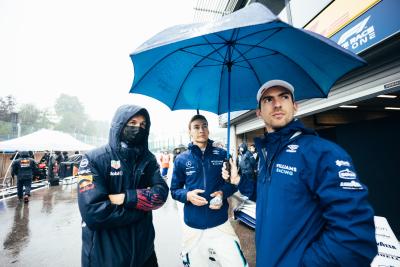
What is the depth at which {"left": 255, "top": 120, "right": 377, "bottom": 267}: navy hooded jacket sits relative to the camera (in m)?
0.99

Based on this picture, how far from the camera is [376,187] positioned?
15.0 feet

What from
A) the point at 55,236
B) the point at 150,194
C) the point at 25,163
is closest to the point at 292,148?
the point at 150,194

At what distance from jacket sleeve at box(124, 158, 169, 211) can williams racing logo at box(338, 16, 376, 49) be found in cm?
326

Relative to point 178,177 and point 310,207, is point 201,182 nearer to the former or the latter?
point 178,177

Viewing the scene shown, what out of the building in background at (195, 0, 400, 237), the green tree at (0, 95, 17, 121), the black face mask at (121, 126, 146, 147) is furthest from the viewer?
the green tree at (0, 95, 17, 121)

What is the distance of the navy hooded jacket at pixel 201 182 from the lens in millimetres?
2424

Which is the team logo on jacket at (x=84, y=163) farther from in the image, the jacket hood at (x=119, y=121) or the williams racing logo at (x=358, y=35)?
the williams racing logo at (x=358, y=35)

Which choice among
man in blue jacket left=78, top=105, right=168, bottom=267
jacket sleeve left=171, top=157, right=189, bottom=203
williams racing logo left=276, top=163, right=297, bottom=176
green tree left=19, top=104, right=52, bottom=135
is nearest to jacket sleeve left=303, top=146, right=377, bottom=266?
williams racing logo left=276, top=163, right=297, bottom=176

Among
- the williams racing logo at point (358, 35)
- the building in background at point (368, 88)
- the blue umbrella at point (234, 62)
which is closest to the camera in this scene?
the blue umbrella at point (234, 62)

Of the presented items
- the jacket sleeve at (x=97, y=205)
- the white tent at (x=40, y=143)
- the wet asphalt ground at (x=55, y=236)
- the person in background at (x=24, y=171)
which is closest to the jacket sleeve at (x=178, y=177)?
the jacket sleeve at (x=97, y=205)

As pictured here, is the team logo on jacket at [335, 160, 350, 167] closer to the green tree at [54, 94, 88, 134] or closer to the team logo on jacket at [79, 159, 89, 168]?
the team logo on jacket at [79, 159, 89, 168]

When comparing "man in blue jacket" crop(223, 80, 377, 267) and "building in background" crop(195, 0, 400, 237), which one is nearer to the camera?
"man in blue jacket" crop(223, 80, 377, 267)

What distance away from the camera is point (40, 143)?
9.91 meters

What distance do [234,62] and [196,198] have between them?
1539mm
